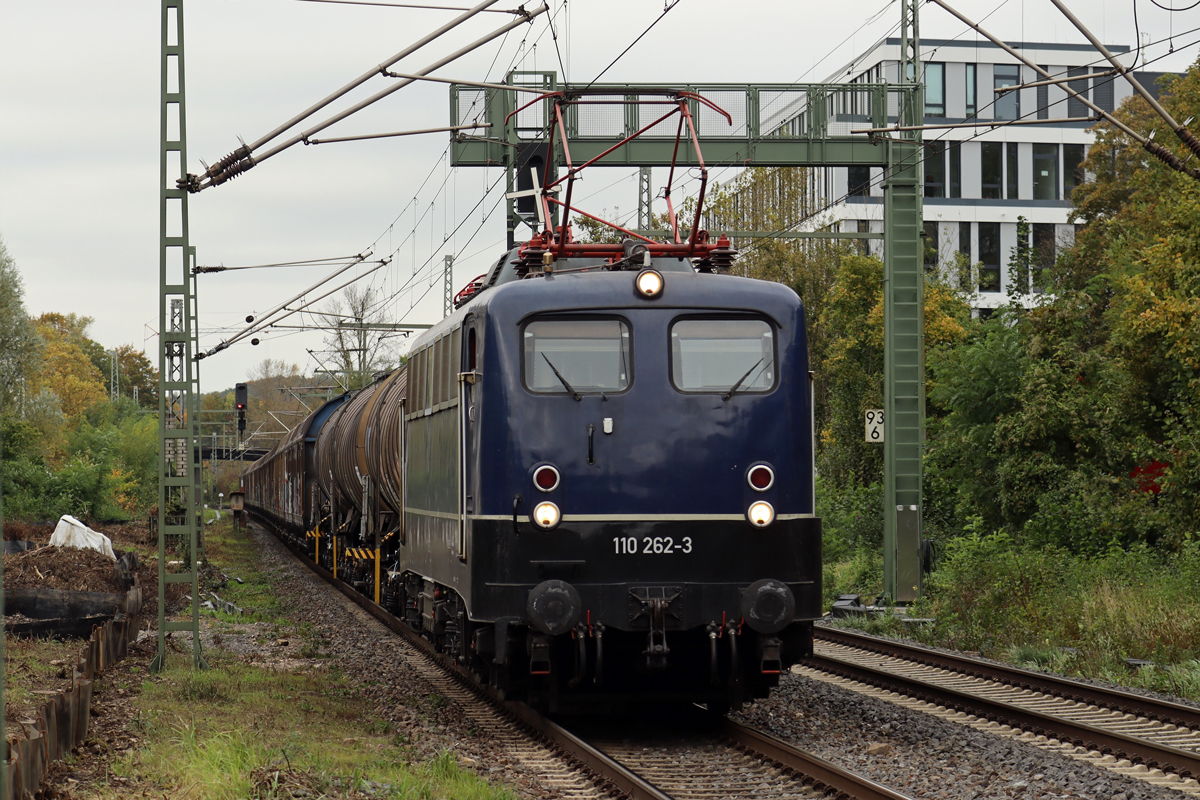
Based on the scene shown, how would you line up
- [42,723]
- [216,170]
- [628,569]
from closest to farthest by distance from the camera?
[42,723], [628,569], [216,170]

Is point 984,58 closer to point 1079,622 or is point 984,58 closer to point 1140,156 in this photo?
point 1140,156

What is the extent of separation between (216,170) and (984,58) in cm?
4528

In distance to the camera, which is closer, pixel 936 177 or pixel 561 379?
pixel 561 379

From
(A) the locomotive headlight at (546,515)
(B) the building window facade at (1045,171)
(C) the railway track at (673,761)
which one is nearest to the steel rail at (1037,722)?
(C) the railway track at (673,761)

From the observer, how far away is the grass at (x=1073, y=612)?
13.0m

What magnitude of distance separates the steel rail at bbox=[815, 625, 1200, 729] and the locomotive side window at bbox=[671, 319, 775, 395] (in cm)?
405

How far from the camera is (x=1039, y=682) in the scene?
38.7ft

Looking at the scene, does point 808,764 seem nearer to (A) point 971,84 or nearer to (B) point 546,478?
(B) point 546,478

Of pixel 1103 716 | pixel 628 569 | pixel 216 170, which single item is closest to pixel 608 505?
pixel 628 569

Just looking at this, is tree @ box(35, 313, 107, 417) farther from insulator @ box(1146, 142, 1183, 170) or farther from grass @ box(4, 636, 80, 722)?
insulator @ box(1146, 142, 1183, 170)

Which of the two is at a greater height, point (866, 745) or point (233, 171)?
point (233, 171)

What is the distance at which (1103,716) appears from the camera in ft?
33.6

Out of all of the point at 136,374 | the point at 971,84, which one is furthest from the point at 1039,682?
the point at 136,374

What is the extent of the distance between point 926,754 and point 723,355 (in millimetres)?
3030
